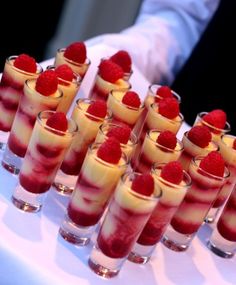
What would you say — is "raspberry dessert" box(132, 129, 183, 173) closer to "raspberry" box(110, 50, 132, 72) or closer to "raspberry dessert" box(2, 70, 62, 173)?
"raspberry dessert" box(2, 70, 62, 173)

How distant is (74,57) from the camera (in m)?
1.89

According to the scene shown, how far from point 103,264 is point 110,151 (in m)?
0.25

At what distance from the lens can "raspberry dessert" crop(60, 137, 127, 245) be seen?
137 cm

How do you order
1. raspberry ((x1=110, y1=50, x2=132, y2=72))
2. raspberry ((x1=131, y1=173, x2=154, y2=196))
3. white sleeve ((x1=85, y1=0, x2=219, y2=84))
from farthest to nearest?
white sleeve ((x1=85, y1=0, x2=219, y2=84))
raspberry ((x1=110, y1=50, x2=132, y2=72))
raspberry ((x1=131, y1=173, x2=154, y2=196))

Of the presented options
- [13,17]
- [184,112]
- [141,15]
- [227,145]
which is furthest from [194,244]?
[13,17]

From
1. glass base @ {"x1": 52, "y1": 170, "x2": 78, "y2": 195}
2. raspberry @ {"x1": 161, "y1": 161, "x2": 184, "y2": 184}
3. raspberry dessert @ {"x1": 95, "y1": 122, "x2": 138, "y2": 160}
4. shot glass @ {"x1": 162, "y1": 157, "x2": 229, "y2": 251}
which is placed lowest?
glass base @ {"x1": 52, "y1": 170, "x2": 78, "y2": 195}

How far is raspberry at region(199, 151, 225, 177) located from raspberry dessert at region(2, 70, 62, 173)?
1.30 ft

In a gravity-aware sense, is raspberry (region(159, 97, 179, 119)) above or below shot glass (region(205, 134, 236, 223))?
above

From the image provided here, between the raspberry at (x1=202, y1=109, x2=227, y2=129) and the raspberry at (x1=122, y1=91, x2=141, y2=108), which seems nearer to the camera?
the raspberry at (x1=122, y1=91, x2=141, y2=108)

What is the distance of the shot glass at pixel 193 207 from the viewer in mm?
1494

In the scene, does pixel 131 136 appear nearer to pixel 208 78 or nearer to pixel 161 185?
pixel 161 185

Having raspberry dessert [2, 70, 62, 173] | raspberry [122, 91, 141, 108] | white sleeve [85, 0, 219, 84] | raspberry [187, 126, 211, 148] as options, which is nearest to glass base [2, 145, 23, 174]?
raspberry dessert [2, 70, 62, 173]

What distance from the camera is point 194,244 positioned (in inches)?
64.5

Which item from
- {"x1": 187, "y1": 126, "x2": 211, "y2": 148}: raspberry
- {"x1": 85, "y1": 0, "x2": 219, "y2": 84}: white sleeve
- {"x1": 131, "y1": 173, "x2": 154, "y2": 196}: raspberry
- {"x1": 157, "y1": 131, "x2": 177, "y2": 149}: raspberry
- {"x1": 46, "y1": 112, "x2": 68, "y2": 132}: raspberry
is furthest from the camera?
{"x1": 85, "y1": 0, "x2": 219, "y2": 84}: white sleeve
